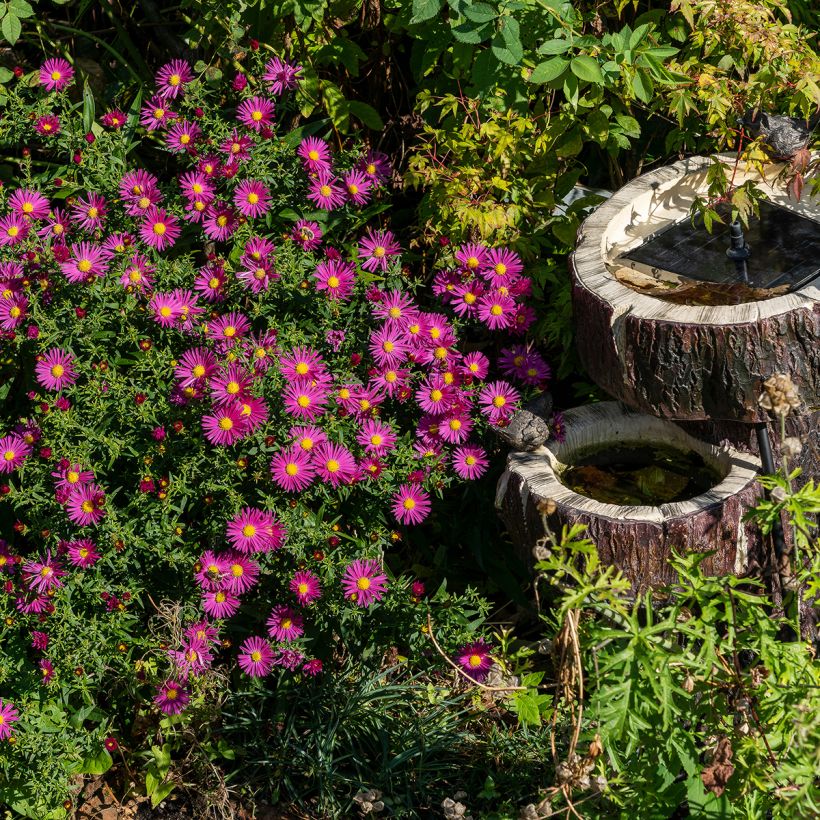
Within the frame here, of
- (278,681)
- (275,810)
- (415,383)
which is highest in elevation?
(415,383)

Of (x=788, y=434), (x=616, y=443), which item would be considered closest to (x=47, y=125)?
(x=616, y=443)

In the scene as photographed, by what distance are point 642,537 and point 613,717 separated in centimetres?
75

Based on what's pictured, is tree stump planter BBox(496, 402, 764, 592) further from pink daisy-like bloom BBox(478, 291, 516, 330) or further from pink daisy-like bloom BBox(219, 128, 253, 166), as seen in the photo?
pink daisy-like bloom BBox(219, 128, 253, 166)

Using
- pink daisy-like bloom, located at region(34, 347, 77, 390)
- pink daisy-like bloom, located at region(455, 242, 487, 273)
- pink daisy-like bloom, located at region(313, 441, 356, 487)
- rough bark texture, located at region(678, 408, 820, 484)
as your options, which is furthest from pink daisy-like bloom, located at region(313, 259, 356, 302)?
rough bark texture, located at region(678, 408, 820, 484)

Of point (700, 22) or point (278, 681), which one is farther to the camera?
point (700, 22)

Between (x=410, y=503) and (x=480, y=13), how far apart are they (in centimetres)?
119

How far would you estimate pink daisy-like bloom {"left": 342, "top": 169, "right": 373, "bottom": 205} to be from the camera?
10.2 ft

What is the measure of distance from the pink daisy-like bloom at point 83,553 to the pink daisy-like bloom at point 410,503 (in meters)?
0.75

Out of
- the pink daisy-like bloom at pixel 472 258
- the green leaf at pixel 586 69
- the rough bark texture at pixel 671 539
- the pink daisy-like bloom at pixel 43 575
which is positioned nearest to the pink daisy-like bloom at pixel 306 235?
the pink daisy-like bloom at pixel 472 258

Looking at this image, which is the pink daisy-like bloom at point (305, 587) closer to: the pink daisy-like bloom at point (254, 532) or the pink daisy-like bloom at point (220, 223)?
the pink daisy-like bloom at point (254, 532)

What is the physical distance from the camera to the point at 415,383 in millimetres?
3021

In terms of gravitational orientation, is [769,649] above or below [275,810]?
above

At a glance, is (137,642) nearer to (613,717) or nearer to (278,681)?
(278,681)

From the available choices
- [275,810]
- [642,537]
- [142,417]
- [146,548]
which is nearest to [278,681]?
[275,810]
